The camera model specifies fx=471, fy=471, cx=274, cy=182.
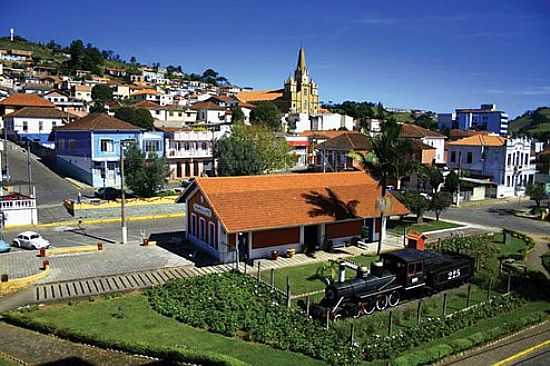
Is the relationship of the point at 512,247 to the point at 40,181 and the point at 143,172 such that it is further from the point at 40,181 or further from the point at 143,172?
the point at 40,181

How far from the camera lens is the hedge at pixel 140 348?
47.9ft

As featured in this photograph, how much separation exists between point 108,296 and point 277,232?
34.4ft

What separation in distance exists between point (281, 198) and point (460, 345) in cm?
1503

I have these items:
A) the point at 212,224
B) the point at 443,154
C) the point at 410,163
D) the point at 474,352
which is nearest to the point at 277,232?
the point at 212,224

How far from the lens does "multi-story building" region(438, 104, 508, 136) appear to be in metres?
132

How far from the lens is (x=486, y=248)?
101 ft

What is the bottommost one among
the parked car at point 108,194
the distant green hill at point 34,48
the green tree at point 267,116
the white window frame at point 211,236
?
the white window frame at point 211,236

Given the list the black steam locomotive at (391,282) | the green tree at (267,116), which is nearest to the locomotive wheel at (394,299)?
the black steam locomotive at (391,282)

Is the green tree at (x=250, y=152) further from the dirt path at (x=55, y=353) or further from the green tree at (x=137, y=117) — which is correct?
the dirt path at (x=55, y=353)

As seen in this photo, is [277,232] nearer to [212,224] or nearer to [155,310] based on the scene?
[212,224]

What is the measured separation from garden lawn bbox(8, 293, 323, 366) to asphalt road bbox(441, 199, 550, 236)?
30676mm

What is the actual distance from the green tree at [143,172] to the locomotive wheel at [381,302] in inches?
1115

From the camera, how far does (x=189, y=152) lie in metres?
59.0

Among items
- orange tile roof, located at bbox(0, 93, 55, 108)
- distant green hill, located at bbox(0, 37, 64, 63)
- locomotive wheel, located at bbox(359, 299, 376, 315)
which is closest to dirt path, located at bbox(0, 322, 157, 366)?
locomotive wheel, located at bbox(359, 299, 376, 315)
